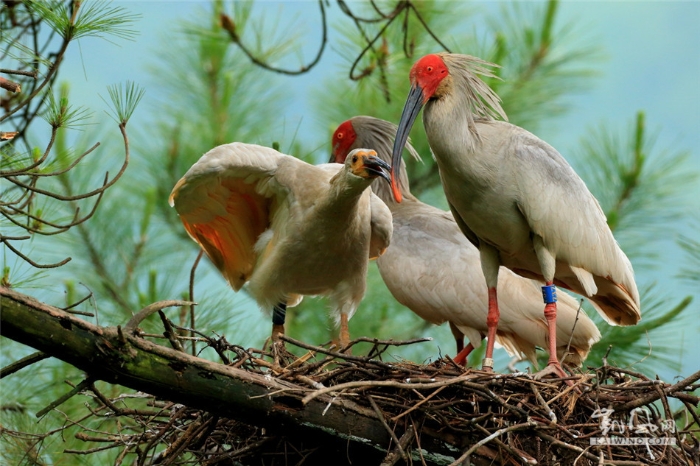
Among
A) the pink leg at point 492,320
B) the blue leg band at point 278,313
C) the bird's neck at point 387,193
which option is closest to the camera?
the pink leg at point 492,320

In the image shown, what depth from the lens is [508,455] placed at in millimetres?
3992

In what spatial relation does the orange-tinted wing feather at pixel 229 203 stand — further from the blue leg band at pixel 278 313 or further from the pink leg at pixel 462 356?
the pink leg at pixel 462 356

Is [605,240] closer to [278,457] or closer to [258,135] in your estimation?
[278,457]

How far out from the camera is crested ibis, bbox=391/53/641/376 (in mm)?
4758

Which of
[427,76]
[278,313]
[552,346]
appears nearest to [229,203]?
[278,313]

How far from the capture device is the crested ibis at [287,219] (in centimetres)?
514

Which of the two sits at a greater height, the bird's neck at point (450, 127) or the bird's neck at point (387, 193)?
the bird's neck at point (450, 127)

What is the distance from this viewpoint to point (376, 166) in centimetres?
489

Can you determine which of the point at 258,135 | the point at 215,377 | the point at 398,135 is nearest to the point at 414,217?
the point at 398,135

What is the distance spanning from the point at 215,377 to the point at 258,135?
512cm

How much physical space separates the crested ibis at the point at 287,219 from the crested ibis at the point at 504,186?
15.2 inches

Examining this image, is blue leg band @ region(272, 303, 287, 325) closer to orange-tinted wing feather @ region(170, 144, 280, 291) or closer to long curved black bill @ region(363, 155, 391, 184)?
orange-tinted wing feather @ region(170, 144, 280, 291)

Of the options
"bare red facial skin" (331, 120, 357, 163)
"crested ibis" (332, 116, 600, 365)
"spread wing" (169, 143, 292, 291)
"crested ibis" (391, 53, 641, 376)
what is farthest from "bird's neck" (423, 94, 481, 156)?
A: "bare red facial skin" (331, 120, 357, 163)

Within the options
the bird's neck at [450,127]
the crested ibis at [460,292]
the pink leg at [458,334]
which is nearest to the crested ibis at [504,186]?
the bird's neck at [450,127]
